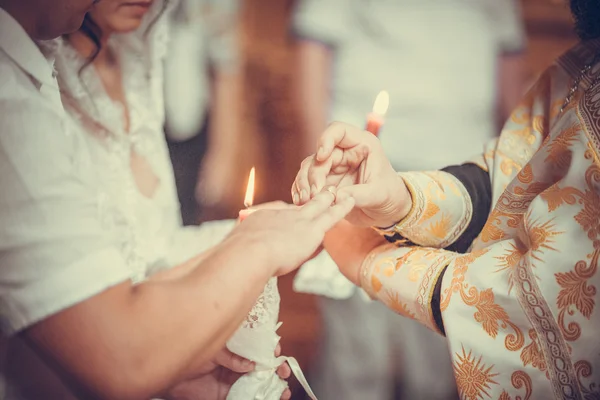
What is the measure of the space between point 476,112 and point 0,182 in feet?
3.21

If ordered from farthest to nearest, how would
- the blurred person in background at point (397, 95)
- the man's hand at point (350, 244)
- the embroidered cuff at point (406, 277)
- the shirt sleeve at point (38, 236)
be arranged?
1. the blurred person in background at point (397, 95)
2. the man's hand at point (350, 244)
3. the embroidered cuff at point (406, 277)
4. the shirt sleeve at point (38, 236)

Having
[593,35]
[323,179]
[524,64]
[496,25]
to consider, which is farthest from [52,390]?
[524,64]

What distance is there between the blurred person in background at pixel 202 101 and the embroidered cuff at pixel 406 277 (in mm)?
354

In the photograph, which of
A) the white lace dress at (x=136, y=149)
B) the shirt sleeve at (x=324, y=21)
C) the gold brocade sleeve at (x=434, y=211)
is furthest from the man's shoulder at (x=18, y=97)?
the shirt sleeve at (x=324, y=21)

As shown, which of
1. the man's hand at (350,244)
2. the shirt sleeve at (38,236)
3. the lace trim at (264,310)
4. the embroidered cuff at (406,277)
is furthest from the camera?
the man's hand at (350,244)

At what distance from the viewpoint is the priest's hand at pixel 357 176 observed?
0.66 meters

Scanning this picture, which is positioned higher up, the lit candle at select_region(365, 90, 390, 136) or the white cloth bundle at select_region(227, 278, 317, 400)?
the lit candle at select_region(365, 90, 390, 136)

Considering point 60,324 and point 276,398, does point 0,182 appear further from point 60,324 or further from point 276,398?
point 276,398

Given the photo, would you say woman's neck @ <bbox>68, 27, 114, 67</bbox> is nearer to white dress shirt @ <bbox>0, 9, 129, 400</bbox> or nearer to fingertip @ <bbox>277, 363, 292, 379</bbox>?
white dress shirt @ <bbox>0, 9, 129, 400</bbox>

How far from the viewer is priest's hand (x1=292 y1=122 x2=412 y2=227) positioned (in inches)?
26.0

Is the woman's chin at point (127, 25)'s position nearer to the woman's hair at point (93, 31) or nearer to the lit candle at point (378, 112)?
the woman's hair at point (93, 31)

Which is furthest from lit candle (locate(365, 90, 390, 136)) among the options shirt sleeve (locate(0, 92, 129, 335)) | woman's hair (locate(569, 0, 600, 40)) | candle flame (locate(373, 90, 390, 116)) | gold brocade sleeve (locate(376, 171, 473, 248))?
shirt sleeve (locate(0, 92, 129, 335))


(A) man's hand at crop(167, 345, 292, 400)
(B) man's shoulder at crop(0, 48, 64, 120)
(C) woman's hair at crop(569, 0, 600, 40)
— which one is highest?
(C) woman's hair at crop(569, 0, 600, 40)

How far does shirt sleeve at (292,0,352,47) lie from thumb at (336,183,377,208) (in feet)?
1.57
